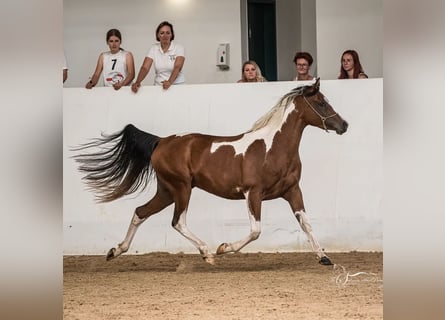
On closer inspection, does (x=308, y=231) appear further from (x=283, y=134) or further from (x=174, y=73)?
(x=174, y=73)

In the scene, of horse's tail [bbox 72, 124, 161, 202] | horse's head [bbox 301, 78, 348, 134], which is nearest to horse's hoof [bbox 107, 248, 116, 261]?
horse's tail [bbox 72, 124, 161, 202]

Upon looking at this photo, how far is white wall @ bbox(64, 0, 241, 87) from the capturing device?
817cm

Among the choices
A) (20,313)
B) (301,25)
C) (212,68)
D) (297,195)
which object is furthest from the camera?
(301,25)

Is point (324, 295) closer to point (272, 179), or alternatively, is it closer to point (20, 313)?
point (272, 179)

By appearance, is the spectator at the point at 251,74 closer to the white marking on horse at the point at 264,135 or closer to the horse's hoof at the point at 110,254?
the white marking on horse at the point at 264,135

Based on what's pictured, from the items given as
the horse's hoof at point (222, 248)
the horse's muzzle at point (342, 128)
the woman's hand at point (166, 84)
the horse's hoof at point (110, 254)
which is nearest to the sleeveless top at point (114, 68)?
the woman's hand at point (166, 84)

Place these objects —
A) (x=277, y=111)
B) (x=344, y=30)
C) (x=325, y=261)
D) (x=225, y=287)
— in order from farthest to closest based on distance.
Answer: (x=344, y=30)
(x=277, y=111)
(x=325, y=261)
(x=225, y=287)

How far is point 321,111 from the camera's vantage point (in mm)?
6297

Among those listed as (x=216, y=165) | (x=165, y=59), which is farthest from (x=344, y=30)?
(x=216, y=165)

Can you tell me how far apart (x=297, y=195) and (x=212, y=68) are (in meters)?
2.28

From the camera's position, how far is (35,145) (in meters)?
1.13

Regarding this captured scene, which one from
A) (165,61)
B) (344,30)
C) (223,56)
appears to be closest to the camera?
(165,61)

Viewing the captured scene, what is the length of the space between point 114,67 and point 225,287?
198 centimetres

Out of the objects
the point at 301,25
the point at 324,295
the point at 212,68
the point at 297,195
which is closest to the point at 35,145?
the point at 324,295
